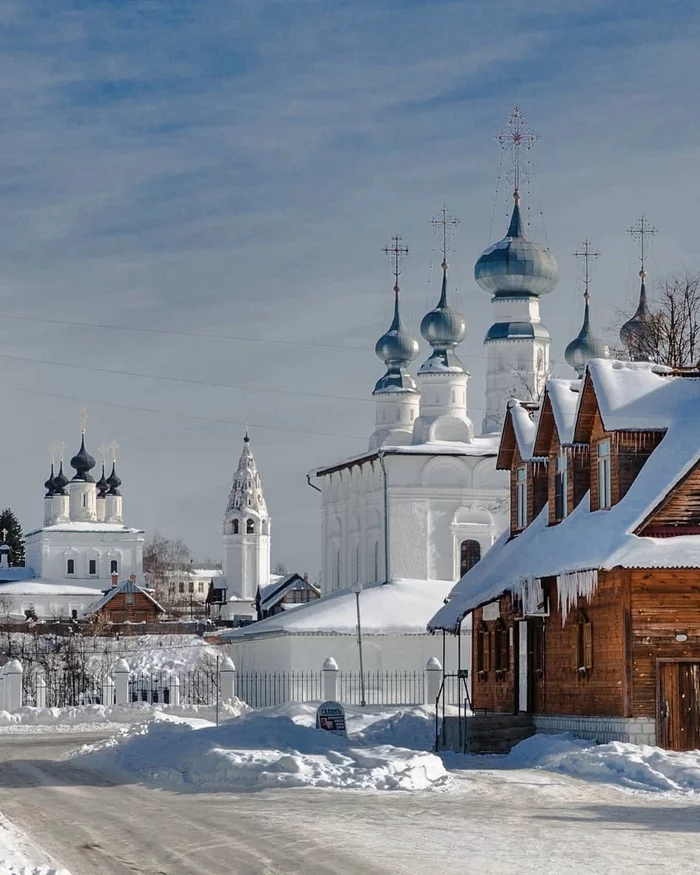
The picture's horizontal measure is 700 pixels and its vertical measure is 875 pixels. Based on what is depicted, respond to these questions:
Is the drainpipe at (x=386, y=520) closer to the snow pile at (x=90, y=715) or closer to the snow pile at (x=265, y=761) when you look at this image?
the snow pile at (x=90, y=715)

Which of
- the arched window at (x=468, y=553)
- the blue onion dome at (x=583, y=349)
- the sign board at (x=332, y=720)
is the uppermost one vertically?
the blue onion dome at (x=583, y=349)

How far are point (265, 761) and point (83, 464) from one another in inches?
4215

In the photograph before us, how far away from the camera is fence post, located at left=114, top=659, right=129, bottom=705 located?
125 feet

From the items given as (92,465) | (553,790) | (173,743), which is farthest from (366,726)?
(92,465)

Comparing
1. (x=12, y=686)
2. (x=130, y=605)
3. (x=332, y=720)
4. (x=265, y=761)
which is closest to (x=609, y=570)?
(x=332, y=720)

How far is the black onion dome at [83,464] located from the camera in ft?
408

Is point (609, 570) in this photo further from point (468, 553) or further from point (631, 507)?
point (468, 553)

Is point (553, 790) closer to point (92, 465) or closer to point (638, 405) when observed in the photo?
point (638, 405)

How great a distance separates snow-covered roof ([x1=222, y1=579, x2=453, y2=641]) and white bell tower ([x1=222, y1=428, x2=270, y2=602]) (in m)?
65.2

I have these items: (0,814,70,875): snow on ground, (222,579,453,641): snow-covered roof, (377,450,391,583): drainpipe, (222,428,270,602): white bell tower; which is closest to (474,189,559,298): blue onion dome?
(377,450,391,583): drainpipe

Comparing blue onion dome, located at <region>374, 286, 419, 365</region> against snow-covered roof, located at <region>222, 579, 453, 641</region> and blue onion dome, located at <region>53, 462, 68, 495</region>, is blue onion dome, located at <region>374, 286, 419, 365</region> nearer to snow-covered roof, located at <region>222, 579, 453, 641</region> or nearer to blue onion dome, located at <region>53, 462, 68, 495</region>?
snow-covered roof, located at <region>222, 579, 453, 641</region>

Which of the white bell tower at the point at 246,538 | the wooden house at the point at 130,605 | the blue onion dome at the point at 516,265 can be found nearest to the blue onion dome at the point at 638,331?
the blue onion dome at the point at 516,265

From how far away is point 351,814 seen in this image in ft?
50.2

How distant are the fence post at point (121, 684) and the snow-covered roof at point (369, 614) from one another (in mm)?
9472
